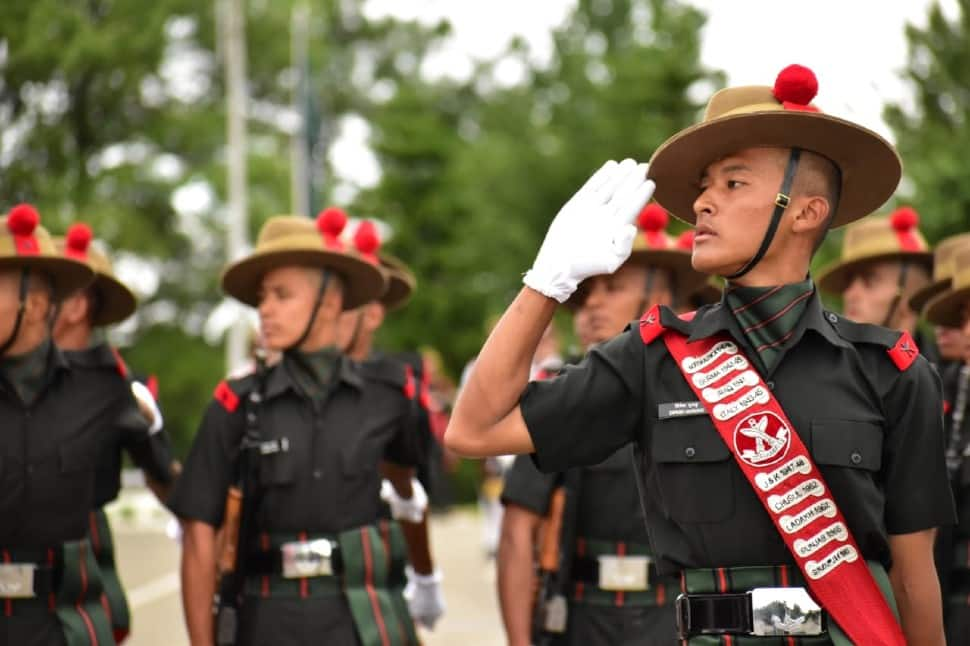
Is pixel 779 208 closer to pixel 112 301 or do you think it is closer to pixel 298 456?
pixel 298 456

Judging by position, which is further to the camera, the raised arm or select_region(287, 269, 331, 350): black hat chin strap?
select_region(287, 269, 331, 350): black hat chin strap

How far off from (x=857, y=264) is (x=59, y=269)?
13.4 feet

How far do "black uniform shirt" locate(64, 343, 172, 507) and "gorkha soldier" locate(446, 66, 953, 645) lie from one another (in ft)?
9.59

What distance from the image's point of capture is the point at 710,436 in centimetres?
399

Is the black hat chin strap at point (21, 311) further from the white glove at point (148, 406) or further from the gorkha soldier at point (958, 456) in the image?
the gorkha soldier at point (958, 456)

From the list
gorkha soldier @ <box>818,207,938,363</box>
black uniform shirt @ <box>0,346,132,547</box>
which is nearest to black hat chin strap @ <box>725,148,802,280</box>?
black uniform shirt @ <box>0,346,132,547</box>

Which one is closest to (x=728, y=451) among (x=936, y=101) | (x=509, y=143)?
(x=936, y=101)

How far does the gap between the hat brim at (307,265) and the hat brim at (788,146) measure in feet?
→ 8.86

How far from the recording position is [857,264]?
27.3 ft

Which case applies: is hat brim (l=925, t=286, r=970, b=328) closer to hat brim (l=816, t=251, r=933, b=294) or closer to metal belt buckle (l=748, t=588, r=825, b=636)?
hat brim (l=816, t=251, r=933, b=294)

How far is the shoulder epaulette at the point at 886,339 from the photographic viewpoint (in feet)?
13.2

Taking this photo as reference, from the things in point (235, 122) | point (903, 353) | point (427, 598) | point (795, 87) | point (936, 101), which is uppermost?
point (235, 122)

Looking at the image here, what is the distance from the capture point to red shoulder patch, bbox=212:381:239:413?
20.9 feet

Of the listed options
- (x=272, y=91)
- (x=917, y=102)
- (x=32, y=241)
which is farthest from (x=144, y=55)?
(x=272, y=91)
